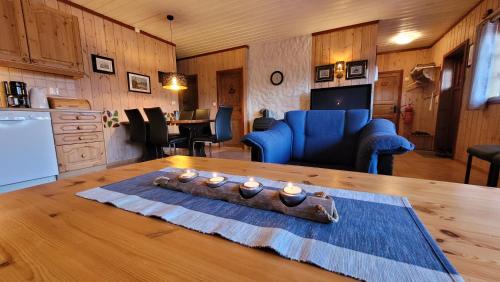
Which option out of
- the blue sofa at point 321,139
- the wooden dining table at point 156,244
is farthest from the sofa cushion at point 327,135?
the wooden dining table at point 156,244

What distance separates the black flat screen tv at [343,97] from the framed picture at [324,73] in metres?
0.21

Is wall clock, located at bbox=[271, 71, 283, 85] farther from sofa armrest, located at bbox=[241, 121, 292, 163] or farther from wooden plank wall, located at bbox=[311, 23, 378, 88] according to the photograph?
sofa armrest, located at bbox=[241, 121, 292, 163]

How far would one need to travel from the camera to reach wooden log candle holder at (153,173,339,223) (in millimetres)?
507

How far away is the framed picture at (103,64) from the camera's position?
3.14 meters

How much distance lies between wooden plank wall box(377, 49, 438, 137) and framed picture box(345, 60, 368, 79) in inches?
86.0

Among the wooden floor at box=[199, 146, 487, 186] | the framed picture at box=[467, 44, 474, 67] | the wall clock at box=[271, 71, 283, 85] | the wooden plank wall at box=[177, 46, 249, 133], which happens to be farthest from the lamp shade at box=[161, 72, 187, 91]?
the framed picture at box=[467, 44, 474, 67]

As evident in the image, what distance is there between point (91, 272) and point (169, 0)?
3431 millimetres

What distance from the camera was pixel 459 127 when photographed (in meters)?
3.31

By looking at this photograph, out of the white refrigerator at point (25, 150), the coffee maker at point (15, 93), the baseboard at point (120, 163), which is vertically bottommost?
the baseboard at point (120, 163)

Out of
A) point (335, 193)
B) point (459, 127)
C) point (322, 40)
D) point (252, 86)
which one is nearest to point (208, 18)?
Result: point (252, 86)

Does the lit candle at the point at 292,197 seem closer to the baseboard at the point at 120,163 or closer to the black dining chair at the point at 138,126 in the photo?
the black dining chair at the point at 138,126

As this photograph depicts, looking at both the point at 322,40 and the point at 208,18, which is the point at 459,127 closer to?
the point at 322,40

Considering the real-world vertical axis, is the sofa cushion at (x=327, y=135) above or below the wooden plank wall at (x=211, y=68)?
below

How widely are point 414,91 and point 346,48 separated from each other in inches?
104
